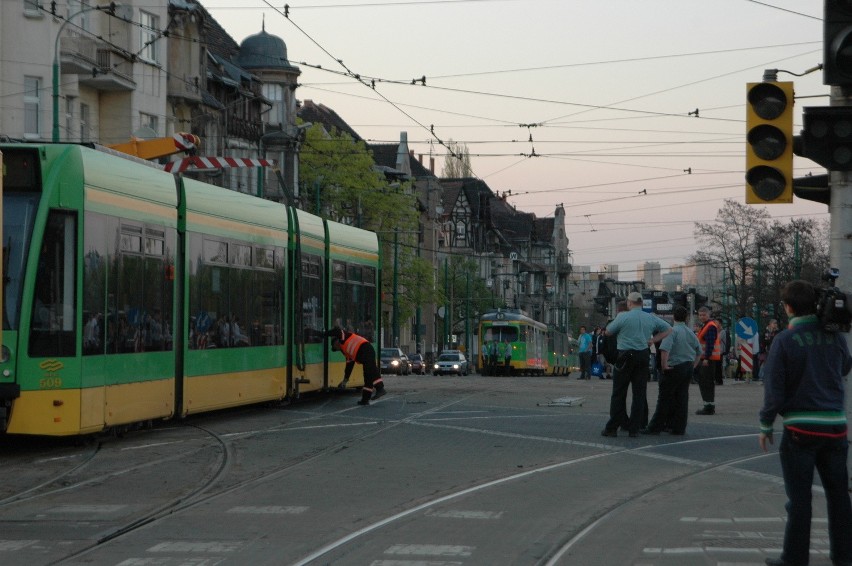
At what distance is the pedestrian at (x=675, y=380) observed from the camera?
62.3 ft

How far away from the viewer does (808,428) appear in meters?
8.37

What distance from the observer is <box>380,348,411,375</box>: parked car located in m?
66.4

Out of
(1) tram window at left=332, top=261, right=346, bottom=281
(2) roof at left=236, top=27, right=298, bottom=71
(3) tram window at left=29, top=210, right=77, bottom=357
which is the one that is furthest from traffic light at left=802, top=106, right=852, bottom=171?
(2) roof at left=236, top=27, right=298, bottom=71

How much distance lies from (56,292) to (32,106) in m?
28.5

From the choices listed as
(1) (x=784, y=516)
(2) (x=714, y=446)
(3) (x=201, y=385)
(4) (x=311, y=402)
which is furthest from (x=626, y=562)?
(4) (x=311, y=402)

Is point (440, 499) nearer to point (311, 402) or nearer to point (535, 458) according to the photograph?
point (535, 458)

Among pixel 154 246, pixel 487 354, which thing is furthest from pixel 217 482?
pixel 487 354

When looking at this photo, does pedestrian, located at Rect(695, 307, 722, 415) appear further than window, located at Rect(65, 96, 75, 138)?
No

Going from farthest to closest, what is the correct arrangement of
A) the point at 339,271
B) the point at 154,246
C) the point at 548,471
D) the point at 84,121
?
1. the point at 84,121
2. the point at 339,271
3. the point at 154,246
4. the point at 548,471

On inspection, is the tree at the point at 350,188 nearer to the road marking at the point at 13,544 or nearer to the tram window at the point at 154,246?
the tram window at the point at 154,246

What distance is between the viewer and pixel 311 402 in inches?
1016

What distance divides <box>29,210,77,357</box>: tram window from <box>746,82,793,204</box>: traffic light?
7.16 metres

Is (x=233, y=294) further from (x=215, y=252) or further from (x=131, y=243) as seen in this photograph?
(x=131, y=243)

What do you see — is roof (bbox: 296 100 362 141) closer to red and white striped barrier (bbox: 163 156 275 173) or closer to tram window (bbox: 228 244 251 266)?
red and white striped barrier (bbox: 163 156 275 173)
